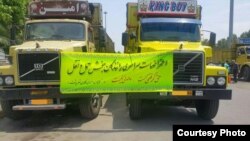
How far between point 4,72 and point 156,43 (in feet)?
13.2

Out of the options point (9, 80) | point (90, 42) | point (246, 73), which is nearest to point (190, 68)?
point (90, 42)

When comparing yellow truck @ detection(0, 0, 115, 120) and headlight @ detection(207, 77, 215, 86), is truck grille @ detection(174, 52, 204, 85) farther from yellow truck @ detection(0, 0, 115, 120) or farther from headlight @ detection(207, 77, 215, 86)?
yellow truck @ detection(0, 0, 115, 120)

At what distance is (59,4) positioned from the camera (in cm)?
1304

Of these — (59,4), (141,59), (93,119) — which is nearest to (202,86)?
(141,59)

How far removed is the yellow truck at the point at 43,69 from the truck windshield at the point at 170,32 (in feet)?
5.34

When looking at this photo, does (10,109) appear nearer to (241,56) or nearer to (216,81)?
(216,81)

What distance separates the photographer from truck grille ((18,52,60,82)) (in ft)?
33.8

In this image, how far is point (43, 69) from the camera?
10.4 metres

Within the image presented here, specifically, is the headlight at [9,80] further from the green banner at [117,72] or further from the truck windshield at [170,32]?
the truck windshield at [170,32]

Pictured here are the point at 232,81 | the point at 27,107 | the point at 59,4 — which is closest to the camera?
the point at 27,107

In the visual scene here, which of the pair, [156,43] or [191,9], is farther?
[191,9]

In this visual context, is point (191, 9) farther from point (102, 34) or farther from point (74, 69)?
point (74, 69)

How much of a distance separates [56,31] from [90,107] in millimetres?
2310

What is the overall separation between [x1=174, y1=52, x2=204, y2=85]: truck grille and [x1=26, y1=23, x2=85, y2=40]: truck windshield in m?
2.84
